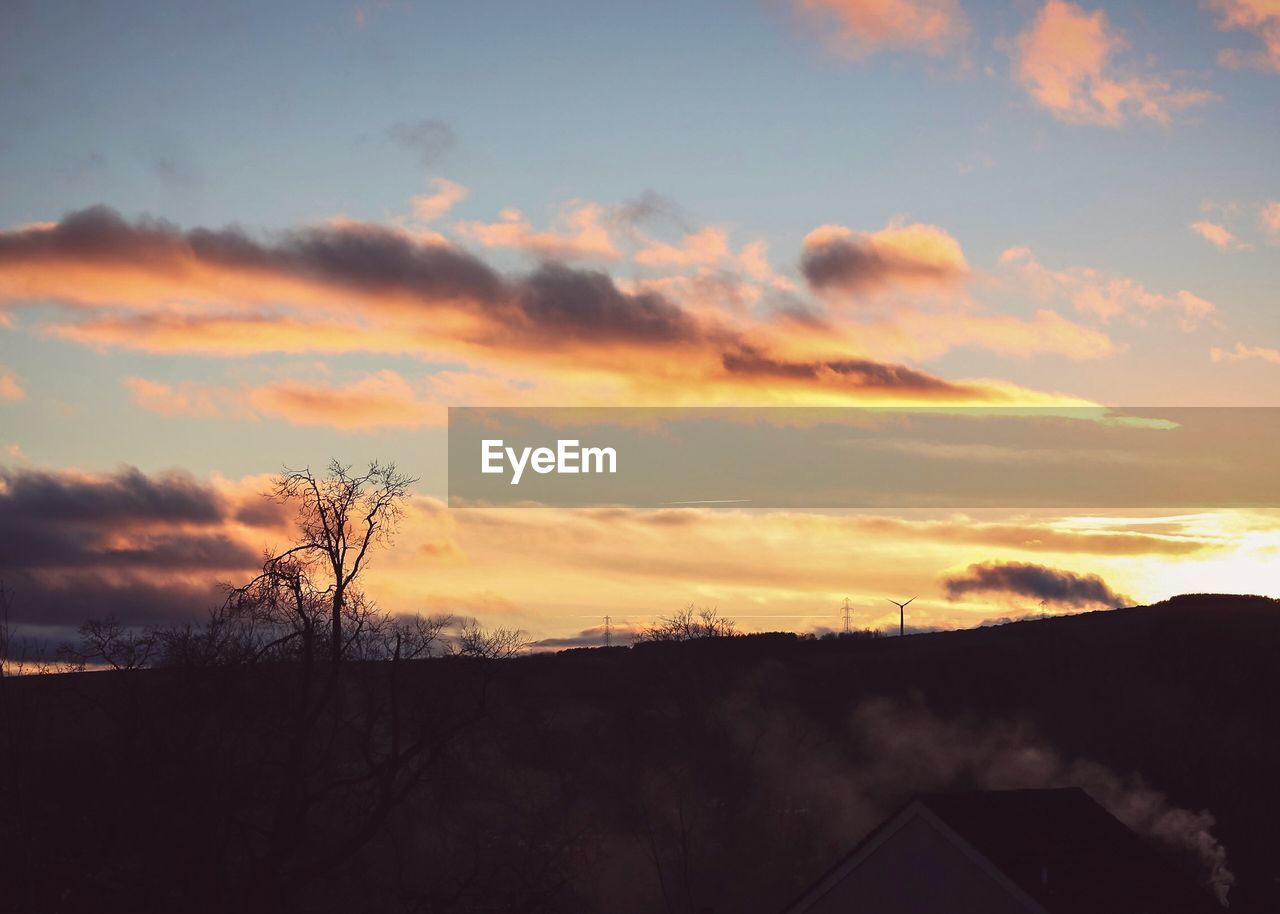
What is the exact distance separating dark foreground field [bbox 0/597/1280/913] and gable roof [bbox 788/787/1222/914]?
1240 centimetres

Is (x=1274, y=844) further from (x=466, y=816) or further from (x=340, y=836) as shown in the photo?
(x=340, y=836)

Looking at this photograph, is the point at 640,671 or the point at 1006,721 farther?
the point at 640,671

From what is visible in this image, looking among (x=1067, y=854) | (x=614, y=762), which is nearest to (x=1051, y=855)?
(x=1067, y=854)

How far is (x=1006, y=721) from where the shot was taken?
145375 millimetres

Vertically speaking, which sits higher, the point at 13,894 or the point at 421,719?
the point at 421,719

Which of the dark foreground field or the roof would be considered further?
the roof

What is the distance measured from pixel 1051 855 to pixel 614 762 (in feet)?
299

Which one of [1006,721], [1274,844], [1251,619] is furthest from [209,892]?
[1251,619]

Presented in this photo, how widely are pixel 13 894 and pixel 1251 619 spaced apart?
15709 cm

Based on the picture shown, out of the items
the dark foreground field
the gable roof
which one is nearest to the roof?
the gable roof

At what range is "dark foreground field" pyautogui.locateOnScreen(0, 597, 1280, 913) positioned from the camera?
1512 inches

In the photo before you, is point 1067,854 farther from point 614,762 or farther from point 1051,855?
point 614,762

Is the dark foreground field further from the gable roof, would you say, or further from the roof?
the roof

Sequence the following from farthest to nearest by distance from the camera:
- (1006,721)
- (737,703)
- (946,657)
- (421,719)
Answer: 1. (946,657)
2. (1006,721)
3. (737,703)
4. (421,719)
